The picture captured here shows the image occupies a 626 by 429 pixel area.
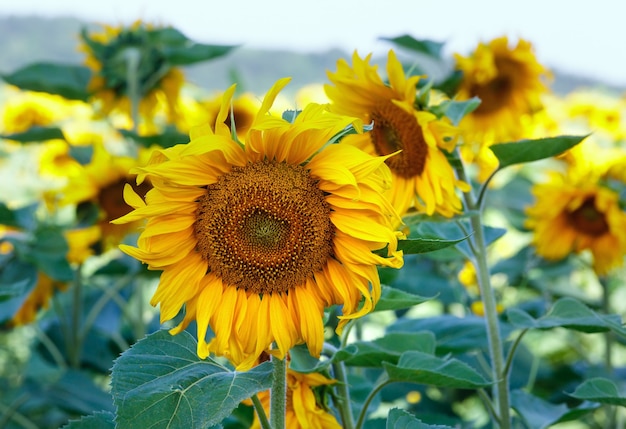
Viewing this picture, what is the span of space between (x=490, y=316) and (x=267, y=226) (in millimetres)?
486

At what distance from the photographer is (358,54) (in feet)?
4.22

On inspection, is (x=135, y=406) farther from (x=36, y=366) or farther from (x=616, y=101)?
(x=616, y=101)

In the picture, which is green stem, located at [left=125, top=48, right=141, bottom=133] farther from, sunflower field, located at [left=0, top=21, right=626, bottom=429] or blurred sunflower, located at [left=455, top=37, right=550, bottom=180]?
blurred sunflower, located at [left=455, top=37, right=550, bottom=180]

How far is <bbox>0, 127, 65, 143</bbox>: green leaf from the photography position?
2.10 m

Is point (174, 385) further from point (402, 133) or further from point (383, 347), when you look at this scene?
point (402, 133)

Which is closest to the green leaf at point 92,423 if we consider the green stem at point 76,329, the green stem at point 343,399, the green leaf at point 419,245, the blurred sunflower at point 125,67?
the green stem at point 343,399

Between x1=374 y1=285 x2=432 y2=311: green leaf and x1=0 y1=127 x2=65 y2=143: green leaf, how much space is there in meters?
1.35

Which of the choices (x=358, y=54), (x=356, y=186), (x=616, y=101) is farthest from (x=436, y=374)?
(x=616, y=101)

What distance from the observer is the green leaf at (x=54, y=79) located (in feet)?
7.13

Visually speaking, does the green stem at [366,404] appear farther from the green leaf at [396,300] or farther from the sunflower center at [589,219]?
the sunflower center at [589,219]

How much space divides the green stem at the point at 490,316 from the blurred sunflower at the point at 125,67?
4.07 ft

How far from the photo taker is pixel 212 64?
5.20 meters

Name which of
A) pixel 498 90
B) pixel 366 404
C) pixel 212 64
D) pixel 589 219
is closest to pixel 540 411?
pixel 366 404

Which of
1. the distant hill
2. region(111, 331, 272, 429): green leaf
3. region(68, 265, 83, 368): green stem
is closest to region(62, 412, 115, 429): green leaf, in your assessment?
region(111, 331, 272, 429): green leaf
